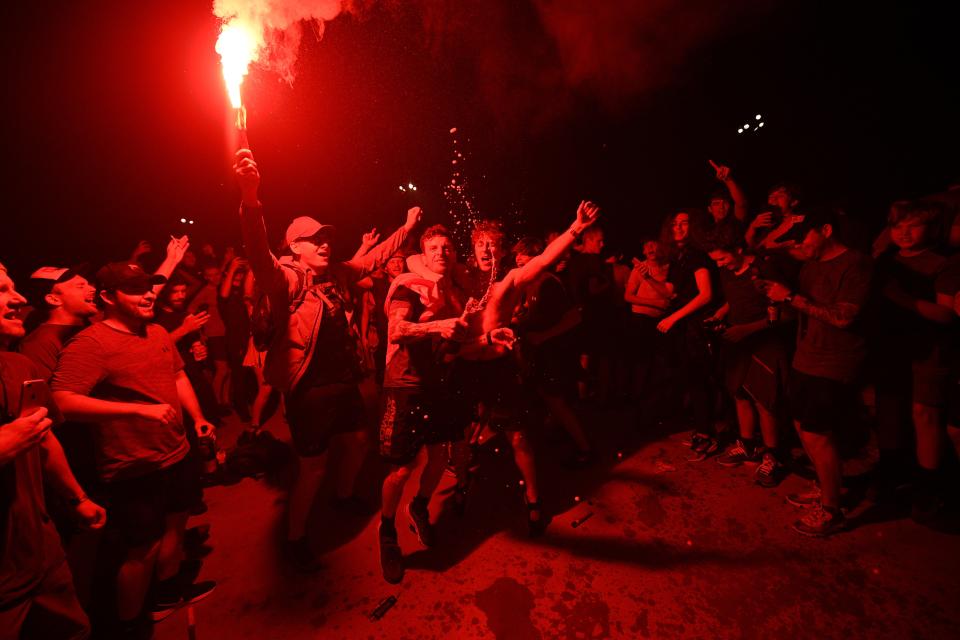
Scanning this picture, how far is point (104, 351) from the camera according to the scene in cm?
282

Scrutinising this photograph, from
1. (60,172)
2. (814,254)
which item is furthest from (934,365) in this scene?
(60,172)

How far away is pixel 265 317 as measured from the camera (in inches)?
134

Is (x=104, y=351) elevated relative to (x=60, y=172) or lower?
lower

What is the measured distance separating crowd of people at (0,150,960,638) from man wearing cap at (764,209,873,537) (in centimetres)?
2

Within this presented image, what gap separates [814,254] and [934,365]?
156 cm

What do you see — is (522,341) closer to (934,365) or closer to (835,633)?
(835,633)

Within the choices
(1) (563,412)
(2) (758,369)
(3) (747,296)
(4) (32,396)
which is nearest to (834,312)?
(3) (747,296)

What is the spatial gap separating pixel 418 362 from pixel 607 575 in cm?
237

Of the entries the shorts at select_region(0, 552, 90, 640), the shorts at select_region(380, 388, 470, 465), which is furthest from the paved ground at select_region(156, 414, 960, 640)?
the shorts at select_region(0, 552, 90, 640)

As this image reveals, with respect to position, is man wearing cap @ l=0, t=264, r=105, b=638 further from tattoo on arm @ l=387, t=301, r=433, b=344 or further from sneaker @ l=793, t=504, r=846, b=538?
sneaker @ l=793, t=504, r=846, b=538

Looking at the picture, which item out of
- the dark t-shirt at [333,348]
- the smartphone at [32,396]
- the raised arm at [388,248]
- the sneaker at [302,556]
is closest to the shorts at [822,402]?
the dark t-shirt at [333,348]

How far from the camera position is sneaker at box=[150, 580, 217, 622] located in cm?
324

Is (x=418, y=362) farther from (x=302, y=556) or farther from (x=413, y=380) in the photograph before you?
(x=302, y=556)

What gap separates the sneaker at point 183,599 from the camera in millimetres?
3238
